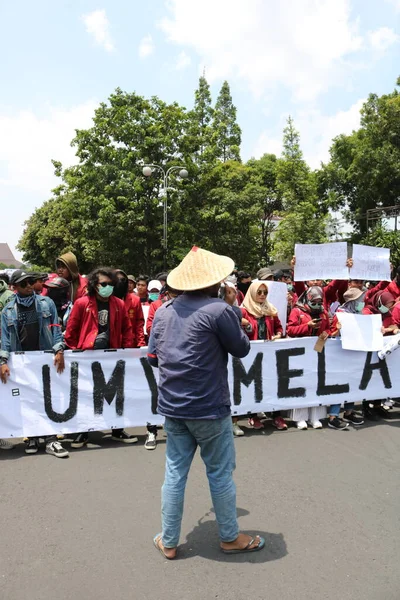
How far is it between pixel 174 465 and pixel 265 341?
9.56ft

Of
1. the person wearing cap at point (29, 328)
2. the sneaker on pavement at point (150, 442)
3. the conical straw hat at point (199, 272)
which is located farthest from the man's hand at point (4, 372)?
the conical straw hat at point (199, 272)

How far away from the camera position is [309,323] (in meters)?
5.83

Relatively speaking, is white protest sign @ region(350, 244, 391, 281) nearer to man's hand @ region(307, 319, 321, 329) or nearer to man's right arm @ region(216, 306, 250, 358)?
man's hand @ region(307, 319, 321, 329)

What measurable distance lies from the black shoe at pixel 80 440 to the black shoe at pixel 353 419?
3.04 m

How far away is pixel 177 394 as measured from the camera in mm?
3047

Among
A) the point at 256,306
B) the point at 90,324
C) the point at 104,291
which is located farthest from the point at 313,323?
the point at 90,324

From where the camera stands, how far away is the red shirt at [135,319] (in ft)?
19.1

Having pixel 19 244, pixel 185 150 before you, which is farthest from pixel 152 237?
pixel 19 244

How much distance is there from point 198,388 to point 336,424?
3371mm

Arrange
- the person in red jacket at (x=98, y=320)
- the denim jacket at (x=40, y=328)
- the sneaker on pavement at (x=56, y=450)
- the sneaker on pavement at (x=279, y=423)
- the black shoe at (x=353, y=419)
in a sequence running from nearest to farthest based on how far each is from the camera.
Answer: the sneaker on pavement at (x=56, y=450)
the denim jacket at (x=40, y=328)
the person in red jacket at (x=98, y=320)
the sneaker on pavement at (x=279, y=423)
the black shoe at (x=353, y=419)

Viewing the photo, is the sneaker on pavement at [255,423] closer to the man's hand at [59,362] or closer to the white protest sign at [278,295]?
the white protest sign at [278,295]

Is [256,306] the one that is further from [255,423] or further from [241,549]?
[241,549]

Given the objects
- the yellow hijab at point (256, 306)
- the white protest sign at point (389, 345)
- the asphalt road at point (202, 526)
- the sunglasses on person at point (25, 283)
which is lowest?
the asphalt road at point (202, 526)

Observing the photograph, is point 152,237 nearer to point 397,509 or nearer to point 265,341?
point 265,341
